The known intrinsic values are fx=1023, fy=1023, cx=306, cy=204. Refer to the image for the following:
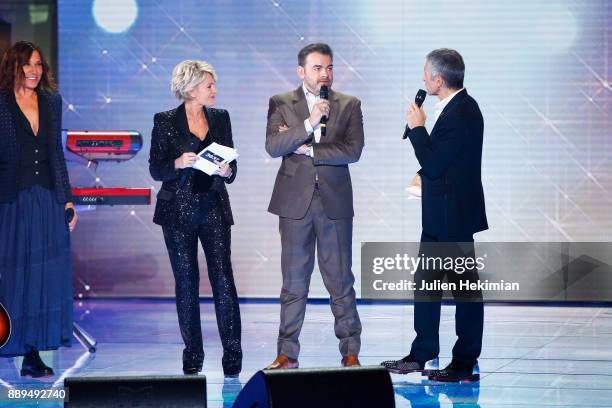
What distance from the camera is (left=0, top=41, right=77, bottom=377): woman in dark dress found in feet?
15.7

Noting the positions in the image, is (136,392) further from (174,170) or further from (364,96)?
(364,96)

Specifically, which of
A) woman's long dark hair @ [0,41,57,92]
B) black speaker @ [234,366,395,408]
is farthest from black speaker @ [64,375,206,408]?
woman's long dark hair @ [0,41,57,92]

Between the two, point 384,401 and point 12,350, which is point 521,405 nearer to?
point 384,401

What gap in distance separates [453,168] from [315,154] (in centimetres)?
64

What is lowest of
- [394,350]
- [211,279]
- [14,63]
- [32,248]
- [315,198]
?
[394,350]

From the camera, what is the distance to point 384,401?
2527 millimetres

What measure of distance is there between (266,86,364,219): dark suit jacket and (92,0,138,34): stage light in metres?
4.12

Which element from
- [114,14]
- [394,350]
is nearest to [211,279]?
[394,350]

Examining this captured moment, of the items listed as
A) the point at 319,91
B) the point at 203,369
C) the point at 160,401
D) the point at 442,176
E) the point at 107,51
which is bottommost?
the point at 203,369

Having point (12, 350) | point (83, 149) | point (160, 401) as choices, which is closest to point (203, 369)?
point (12, 350)

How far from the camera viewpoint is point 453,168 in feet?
15.5

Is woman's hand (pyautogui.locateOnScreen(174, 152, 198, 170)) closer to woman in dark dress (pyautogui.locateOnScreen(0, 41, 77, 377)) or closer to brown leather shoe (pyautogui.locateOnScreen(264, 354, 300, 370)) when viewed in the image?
woman in dark dress (pyautogui.locateOnScreen(0, 41, 77, 377))

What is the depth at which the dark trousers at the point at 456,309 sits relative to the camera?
183 inches

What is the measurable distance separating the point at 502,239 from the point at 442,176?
388cm
